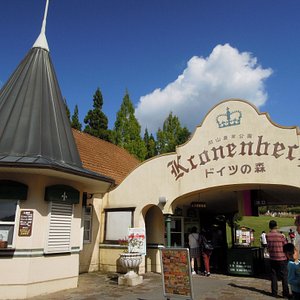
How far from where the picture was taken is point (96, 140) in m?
19.3

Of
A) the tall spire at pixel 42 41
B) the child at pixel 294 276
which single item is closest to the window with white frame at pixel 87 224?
the tall spire at pixel 42 41

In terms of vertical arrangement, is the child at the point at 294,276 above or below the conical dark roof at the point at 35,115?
below

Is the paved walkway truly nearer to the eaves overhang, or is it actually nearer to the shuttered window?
the shuttered window

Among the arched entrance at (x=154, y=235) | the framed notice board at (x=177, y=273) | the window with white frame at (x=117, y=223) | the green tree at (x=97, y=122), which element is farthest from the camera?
the green tree at (x=97, y=122)

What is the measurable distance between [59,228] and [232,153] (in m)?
6.06

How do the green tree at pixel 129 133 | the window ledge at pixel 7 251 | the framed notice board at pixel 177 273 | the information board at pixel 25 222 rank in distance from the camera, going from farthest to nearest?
1. the green tree at pixel 129 133
2. the information board at pixel 25 222
3. the window ledge at pixel 7 251
4. the framed notice board at pixel 177 273

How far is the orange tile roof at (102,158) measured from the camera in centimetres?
1568

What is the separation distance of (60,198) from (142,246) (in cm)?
367

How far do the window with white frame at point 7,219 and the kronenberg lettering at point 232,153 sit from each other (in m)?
5.82

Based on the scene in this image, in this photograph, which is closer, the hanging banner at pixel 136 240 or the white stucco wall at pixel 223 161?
the white stucco wall at pixel 223 161

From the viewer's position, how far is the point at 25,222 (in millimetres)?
8844

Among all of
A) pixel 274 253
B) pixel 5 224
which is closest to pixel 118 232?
pixel 5 224

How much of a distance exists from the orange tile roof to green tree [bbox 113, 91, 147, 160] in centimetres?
1148

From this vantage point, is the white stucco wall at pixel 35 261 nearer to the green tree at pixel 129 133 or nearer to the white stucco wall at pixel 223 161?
the white stucco wall at pixel 223 161
